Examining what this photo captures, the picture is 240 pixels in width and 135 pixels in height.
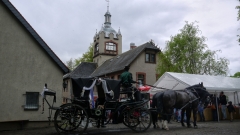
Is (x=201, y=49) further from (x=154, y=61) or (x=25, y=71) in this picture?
(x=25, y=71)

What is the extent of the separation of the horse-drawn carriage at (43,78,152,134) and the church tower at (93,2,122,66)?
105 feet

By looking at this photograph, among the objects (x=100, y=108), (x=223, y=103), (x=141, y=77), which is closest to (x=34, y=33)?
(x=100, y=108)

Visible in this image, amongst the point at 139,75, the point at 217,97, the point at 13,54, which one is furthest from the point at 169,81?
the point at 139,75

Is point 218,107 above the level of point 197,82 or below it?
below

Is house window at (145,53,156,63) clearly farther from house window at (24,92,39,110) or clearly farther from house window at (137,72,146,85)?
house window at (24,92,39,110)

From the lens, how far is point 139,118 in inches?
365

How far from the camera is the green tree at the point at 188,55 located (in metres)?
23.5

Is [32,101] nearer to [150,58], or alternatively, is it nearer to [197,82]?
[197,82]

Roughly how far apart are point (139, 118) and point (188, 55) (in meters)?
16.0

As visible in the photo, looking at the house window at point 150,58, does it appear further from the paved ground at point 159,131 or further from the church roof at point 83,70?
the paved ground at point 159,131

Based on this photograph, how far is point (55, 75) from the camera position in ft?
45.0

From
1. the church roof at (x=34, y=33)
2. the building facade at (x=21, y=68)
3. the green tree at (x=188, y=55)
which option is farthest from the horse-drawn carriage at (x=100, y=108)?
the green tree at (x=188, y=55)

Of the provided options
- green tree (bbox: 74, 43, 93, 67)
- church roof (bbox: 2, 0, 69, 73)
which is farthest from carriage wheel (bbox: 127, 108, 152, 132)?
green tree (bbox: 74, 43, 93, 67)

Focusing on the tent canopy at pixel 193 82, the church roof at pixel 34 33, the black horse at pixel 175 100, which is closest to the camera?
the black horse at pixel 175 100
